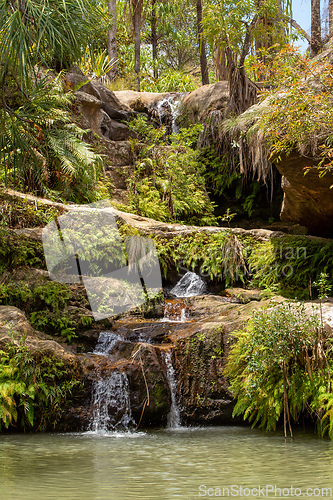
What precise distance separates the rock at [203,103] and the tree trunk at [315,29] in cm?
336

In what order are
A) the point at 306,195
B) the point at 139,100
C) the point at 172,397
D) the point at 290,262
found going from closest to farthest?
the point at 172,397 < the point at 306,195 < the point at 290,262 < the point at 139,100

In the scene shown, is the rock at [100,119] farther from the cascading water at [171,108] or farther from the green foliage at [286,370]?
the green foliage at [286,370]

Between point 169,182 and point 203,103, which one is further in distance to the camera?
point 203,103

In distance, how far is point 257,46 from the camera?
15.4m

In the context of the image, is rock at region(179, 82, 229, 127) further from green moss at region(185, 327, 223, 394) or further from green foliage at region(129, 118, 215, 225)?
green moss at region(185, 327, 223, 394)

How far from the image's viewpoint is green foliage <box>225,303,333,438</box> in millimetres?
5379

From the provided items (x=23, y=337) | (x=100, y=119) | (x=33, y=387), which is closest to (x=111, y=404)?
(x=33, y=387)

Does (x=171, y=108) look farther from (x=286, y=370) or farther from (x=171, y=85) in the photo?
(x=286, y=370)

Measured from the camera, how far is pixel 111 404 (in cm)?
611

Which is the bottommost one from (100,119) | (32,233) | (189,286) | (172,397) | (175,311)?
(172,397)

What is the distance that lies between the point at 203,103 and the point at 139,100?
270 centimetres

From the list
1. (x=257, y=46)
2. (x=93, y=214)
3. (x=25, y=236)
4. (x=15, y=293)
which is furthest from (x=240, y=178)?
(x=15, y=293)

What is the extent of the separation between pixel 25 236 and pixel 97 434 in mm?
4665

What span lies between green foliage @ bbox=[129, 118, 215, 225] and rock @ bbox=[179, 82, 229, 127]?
35.6 inches
